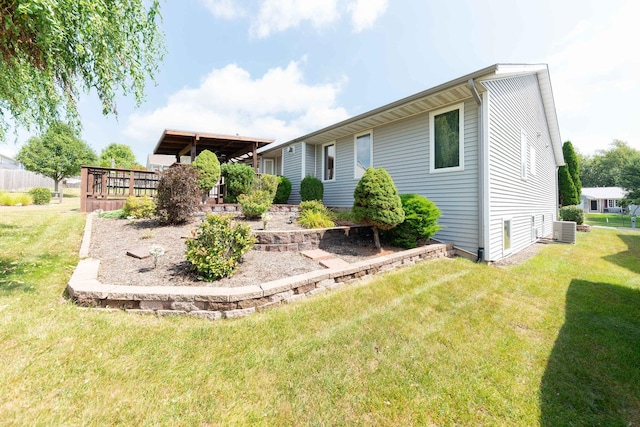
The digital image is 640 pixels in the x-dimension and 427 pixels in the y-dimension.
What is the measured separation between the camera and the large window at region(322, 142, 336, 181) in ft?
32.5

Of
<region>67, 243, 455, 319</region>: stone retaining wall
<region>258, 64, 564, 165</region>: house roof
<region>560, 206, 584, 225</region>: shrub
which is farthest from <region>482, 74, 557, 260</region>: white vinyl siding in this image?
<region>67, 243, 455, 319</region>: stone retaining wall

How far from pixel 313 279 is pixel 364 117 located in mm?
5429

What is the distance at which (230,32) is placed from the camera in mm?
8375

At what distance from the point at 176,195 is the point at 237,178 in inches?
121

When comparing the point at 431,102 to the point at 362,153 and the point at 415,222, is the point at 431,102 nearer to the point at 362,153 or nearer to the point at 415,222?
the point at 362,153

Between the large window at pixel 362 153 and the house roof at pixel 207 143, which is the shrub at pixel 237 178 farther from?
the large window at pixel 362 153

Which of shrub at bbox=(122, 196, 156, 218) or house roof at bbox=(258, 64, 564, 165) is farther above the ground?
house roof at bbox=(258, 64, 564, 165)

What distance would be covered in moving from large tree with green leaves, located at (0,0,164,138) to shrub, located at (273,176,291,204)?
6663mm

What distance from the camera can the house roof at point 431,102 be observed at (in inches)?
208

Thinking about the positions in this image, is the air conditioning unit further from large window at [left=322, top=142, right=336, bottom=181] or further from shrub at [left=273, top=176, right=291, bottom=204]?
shrub at [left=273, top=176, right=291, bottom=204]

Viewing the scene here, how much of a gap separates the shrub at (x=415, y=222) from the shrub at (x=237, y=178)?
5468mm

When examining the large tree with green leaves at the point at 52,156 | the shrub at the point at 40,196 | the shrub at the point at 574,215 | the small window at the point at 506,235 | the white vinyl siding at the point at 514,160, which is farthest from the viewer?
the large tree with green leaves at the point at 52,156

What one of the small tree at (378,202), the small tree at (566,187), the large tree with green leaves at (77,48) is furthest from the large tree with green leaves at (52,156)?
the small tree at (566,187)

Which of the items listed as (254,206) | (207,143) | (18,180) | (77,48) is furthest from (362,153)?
(18,180)
